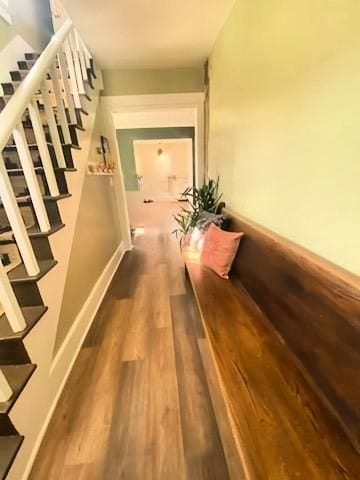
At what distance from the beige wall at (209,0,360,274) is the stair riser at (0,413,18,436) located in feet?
4.80

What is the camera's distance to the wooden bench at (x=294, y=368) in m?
0.67

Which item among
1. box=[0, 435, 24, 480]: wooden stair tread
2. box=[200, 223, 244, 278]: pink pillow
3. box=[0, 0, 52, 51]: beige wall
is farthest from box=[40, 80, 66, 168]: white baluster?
box=[0, 435, 24, 480]: wooden stair tread

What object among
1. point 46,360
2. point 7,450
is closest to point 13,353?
point 46,360

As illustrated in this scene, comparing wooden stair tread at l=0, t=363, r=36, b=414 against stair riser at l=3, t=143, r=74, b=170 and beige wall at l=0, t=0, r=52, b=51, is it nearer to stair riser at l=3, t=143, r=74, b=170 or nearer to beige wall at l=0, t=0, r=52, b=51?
stair riser at l=3, t=143, r=74, b=170

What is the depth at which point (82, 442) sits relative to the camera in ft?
3.74

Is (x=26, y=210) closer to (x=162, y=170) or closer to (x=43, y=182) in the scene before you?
(x=43, y=182)

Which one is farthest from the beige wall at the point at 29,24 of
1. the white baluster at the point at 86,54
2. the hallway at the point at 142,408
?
the hallway at the point at 142,408

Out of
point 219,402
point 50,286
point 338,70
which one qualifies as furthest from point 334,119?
point 50,286

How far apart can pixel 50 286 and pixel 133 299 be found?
3.65 ft

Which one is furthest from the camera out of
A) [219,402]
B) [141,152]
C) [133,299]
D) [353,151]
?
[141,152]

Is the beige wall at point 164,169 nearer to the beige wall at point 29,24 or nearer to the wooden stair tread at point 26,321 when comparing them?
the beige wall at point 29,24

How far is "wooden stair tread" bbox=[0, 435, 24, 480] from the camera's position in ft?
2.96

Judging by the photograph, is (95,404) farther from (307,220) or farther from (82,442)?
(307,220)

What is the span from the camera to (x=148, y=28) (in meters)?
2.04
